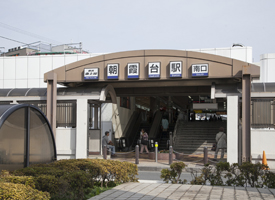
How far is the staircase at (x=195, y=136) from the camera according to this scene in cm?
2544

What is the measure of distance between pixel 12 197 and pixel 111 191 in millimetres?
3536

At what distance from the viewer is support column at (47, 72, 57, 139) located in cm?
1959

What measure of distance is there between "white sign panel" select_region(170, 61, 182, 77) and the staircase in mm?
7872

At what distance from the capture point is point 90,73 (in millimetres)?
19578

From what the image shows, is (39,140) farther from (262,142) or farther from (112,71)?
(262,142)

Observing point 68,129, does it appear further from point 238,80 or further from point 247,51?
point 247,51

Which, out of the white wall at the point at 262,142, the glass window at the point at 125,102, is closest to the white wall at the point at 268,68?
the white wall at the point at 262,142

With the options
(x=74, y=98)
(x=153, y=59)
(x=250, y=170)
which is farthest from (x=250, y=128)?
(x=74, y=98)

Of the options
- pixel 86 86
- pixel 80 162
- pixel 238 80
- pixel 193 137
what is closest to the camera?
pixel 80 162

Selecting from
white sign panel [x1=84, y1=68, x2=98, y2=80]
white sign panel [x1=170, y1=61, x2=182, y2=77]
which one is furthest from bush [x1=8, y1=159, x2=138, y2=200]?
white sign panel [x1=84, y1=68, x2=98, y2=80]

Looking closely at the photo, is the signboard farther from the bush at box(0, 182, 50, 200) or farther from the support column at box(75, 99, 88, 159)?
the bush at box(0, 182, 50, 200)

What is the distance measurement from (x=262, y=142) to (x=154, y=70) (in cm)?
622

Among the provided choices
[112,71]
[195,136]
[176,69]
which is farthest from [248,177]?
[195,136]

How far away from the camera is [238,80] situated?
61.8ft
